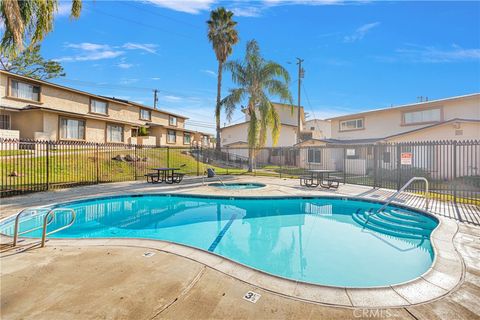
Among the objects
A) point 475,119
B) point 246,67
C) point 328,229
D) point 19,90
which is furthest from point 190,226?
point 19,90

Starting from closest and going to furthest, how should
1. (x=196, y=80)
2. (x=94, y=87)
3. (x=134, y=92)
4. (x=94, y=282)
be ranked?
(x=94, y=282) → (x=196, y=80) → (x=94, y=87) → (x=134, y=92)

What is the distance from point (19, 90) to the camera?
1875 centimetres

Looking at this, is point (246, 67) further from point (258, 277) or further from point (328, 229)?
point (258, 277)

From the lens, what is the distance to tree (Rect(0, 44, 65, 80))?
85.5 ft

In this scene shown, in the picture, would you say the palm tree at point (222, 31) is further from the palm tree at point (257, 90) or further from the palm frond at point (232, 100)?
the palm frond at point (232, 100)

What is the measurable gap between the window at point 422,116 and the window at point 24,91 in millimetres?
31045

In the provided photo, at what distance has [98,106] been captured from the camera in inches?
985

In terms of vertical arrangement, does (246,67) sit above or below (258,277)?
above

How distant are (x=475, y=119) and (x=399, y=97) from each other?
11043 mm

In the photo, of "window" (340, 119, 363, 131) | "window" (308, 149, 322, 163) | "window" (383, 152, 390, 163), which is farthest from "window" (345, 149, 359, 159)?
"window" (340, 119, 363, 131)

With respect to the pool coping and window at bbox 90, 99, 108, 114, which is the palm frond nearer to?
the pool coping

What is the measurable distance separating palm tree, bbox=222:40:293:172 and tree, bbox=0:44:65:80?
24523 mm

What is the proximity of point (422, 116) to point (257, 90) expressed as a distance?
13.1 m

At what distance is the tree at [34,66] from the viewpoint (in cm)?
2605
